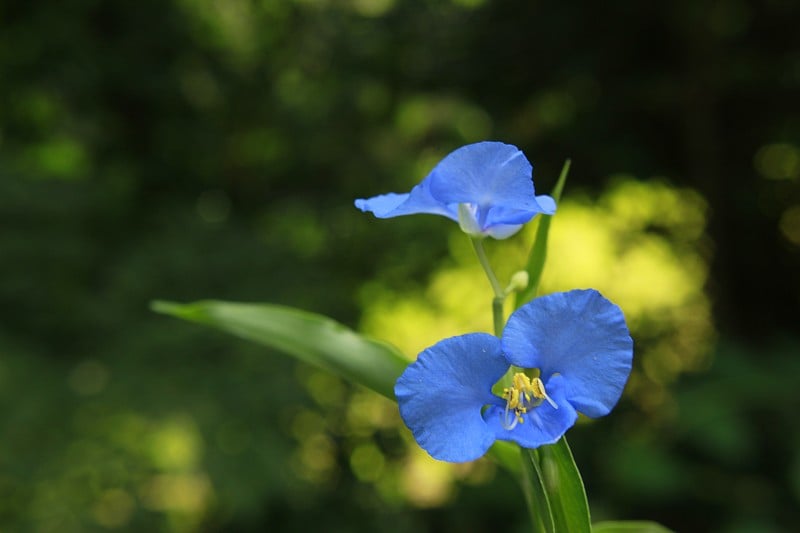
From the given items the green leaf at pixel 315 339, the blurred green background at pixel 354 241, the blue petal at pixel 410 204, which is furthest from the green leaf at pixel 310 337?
the blurred green background at pixel 354 241

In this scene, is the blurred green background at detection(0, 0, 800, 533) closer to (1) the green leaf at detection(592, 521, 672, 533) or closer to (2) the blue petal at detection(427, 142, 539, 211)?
(1) the green leaf at detection(592, 521, 672, 533)

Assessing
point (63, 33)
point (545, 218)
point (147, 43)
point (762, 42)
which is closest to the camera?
point (545, 218)

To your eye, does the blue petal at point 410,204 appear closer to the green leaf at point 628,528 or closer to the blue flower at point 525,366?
the blue flower at point 525,366

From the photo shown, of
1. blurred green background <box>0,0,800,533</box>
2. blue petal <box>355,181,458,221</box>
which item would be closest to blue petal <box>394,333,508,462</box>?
blue petal <box>355,181,458,221</box>

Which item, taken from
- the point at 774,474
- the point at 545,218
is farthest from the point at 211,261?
the point at 545,218

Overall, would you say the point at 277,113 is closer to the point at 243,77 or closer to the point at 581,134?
the point at 243,77

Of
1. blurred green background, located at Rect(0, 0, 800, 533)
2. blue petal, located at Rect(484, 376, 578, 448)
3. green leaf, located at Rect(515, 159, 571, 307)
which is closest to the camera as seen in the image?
blue petal, located at Rect(484, 376, 578, 448)
